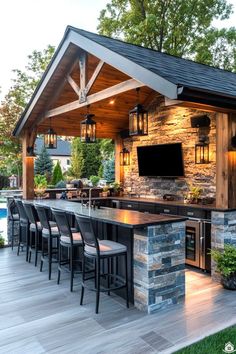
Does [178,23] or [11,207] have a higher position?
[178,23]

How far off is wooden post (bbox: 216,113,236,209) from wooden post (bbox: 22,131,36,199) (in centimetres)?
441

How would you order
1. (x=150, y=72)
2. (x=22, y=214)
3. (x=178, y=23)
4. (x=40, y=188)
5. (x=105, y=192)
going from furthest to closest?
(x=178, y=23) < (x=105, y=192) < (x=40, y=188) < (x=22, y=214) < (x=150, y=72)

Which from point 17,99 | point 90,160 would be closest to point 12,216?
point 17,99

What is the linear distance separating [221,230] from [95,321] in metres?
2.39

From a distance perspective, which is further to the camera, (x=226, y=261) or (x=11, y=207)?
(x=11, y=207)

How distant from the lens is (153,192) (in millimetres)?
7512

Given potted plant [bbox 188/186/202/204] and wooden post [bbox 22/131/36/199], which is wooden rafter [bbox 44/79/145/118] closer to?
wooden post [bbox 22/131/36/199]

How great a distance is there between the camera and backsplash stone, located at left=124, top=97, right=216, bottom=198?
19.8ft

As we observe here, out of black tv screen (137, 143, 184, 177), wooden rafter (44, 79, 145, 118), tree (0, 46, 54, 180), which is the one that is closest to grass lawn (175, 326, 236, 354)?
wooden rafter (44, 79, 145, 118)

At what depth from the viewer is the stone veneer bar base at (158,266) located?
12.6 feet

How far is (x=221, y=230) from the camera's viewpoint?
15.9 feet

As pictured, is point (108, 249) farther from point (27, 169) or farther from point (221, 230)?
point (27, 169)

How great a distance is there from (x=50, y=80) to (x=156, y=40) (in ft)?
32.8

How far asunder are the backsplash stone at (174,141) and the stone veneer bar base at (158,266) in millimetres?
2202
